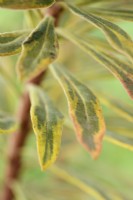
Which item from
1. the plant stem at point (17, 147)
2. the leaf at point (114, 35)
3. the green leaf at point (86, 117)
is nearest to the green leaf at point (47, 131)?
the green leaf at point (86, 117)

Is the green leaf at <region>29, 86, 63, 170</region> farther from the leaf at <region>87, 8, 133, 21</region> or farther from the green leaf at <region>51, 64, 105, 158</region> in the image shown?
the leaf at <region>87, 8, 133, 21</region>

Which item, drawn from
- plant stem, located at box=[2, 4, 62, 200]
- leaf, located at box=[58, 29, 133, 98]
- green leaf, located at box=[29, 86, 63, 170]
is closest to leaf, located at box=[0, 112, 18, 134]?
green leaf, located at box=[29, 86, 63, 170]

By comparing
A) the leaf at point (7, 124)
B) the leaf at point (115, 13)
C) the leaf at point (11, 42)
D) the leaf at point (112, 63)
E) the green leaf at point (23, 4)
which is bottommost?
the leaf at point (7, 124)

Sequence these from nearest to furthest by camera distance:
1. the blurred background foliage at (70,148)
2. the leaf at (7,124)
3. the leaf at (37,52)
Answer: the leaf at (37,52), the leaf at (7,124), the blurred background foliage at (70,148)

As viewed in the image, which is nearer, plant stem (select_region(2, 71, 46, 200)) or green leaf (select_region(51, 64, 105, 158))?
green leaf (select_region(51, 64, 105, 158))

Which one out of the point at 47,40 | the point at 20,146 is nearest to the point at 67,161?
the point at 20,146

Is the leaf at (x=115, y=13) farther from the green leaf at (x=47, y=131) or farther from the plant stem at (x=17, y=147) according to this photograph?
the plant stem at (x=17, y=147)

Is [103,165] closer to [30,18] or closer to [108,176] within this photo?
[108,176]
